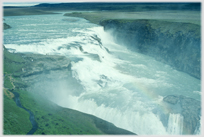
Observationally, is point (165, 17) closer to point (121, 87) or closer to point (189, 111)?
point (121, 87)

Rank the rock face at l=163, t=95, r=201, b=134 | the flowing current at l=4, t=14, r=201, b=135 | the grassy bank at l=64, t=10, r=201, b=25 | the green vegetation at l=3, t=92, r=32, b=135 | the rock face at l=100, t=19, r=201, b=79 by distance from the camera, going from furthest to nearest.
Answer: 1. the grassy bank at l=64, t=10, r=201, b=25
2. the rock face at l=100, t=19, r=201, b=79
3. the flowing current at l=4, t=14, r=201, b=135
4. the rock face at l=163, t=95, r=201, b=134
5. the green vegetation at l=3, t=92, r=32, b=135

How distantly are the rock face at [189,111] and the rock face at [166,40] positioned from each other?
8.06 metres

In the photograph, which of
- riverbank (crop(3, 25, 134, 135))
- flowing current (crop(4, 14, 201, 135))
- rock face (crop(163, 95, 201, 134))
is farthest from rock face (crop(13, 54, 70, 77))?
rock face (crop(163, 95, 201, 134))

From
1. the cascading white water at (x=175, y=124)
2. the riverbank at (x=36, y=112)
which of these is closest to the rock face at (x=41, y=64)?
the riverbank at (x=36, y=112)

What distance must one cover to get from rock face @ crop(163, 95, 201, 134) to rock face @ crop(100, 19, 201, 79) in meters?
8.06

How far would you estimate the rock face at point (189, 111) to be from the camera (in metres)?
12.0

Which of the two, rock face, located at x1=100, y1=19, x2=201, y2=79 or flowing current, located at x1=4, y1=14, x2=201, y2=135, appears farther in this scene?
rock face, located at x1=100, y1=19, x2=201, y2=79

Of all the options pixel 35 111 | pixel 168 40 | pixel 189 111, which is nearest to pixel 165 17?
pixel 168 40

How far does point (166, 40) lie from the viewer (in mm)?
27047

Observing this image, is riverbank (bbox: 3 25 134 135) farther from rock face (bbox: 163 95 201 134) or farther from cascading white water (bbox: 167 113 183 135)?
rock face (bbox: 163 95 201 134)

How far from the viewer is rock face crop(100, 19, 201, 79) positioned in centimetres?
2186

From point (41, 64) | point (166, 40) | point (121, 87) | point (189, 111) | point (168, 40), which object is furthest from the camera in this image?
point (166, 40)

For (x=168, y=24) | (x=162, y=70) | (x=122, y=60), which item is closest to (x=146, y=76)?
(x=162, y=70)

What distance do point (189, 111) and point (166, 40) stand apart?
16476 mm
